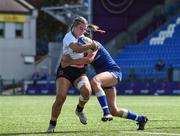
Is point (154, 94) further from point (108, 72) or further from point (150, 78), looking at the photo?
point (108, 72)

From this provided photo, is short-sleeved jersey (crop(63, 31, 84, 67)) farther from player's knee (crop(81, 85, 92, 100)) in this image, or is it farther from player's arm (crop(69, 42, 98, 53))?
player's knee (crop(81, 85, 92, 100))

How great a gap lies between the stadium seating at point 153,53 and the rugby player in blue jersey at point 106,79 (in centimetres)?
2983

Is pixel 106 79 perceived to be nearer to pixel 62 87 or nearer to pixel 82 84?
pixel 82 84

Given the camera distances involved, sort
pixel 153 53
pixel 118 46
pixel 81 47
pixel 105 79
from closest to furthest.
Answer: pixel 81 47 → pixel 105 79 → pixel 153 53 → pixel 118 46

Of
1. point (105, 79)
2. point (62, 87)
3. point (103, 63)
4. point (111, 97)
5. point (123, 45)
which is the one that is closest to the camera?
point (62, 87)

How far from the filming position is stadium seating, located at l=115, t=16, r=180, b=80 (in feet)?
142

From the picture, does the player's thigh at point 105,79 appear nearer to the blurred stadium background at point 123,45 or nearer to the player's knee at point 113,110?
the player's knee at point 113,110

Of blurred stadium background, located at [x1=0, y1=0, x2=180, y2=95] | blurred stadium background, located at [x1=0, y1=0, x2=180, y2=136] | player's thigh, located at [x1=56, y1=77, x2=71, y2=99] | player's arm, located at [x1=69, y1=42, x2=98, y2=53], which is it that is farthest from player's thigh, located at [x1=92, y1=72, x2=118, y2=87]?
blurred stadium background, located at [x1=0, y1=0, x2=180, y2=95]

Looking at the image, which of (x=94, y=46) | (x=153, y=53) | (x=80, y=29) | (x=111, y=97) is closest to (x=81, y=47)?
(x=94, y=46)

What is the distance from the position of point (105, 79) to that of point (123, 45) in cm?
3764

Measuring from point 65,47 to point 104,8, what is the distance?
36.7 m

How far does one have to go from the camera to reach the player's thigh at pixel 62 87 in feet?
39.0

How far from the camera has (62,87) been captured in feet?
39.0

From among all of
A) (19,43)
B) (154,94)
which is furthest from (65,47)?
(19,43)
